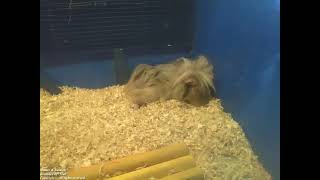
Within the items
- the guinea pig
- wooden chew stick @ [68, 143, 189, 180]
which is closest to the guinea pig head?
the guinea pig

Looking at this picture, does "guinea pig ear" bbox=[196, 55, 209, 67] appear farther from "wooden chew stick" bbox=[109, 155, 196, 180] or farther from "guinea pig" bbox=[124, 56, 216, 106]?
"wooden chew stick" bbox=[109, 155, 196, 180]

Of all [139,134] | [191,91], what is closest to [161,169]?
[139,134]

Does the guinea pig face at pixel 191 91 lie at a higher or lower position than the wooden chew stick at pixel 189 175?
higher

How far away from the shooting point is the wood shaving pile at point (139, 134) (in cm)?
167

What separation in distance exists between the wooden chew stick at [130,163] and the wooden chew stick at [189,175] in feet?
0.27

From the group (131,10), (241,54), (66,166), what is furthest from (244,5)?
(66,166)

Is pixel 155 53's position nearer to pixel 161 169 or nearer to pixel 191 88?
pixel 191 88

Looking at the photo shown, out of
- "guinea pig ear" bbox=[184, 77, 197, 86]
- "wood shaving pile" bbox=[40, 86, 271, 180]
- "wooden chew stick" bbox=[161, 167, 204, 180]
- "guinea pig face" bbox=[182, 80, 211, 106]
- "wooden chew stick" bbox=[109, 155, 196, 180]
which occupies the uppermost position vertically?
"guinea pig ear" bbox=[184, 77, 197, 86]

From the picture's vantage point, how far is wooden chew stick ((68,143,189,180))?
5.11ft

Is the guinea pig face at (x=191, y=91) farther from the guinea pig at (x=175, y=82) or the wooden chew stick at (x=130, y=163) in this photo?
the wooden chew stick at (x=130, y=163)

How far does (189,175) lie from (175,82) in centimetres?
67

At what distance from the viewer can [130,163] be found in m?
1.60

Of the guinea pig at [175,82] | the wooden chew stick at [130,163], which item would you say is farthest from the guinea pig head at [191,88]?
the wooden chew stick at [130,163]

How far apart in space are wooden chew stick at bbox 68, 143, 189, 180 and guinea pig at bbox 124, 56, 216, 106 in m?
0.48
